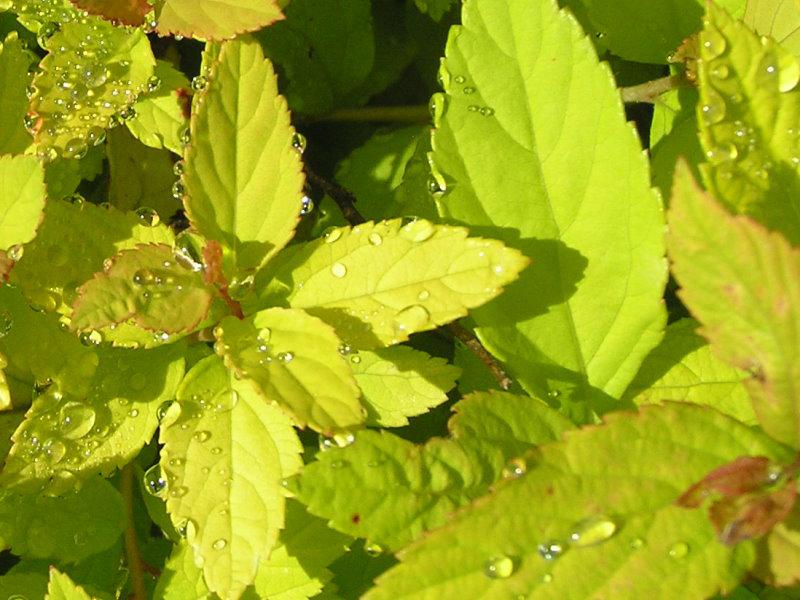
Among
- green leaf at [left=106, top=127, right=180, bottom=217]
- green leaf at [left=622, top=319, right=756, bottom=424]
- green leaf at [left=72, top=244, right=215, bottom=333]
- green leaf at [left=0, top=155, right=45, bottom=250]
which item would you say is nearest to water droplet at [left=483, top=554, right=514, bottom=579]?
green leaf at [left=622, top=319, right=756, bottom=424]

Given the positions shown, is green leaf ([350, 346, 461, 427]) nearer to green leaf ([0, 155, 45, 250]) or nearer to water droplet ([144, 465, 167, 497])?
water droplet ([144, 465, 167, 497])

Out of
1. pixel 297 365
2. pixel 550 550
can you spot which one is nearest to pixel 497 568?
pixel 550 550

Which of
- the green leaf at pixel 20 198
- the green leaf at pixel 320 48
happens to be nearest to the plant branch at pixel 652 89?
the green leaf at pixel 320 48

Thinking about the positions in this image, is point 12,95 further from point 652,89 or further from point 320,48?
point 652,89

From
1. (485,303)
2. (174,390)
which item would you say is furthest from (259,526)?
(485,303)

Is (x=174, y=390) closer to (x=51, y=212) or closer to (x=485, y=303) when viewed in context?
(x=51, y=212)

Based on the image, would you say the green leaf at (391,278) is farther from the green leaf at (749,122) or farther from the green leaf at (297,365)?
the green leaf at (749,122)
